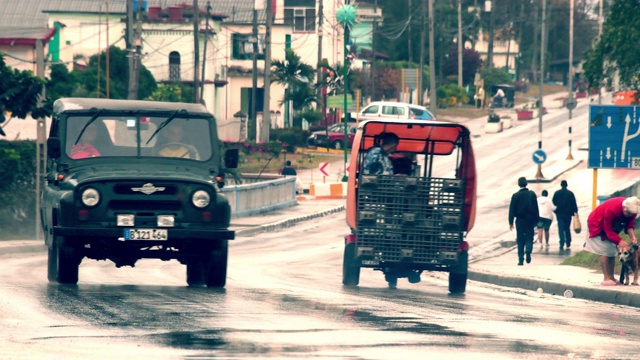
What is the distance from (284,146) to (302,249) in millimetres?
36267

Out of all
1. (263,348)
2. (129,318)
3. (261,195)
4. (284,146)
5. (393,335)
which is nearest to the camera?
(263,348)

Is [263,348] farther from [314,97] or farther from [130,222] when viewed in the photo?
[314,97]

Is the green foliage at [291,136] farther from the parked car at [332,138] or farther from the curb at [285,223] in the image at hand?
the curb at [285,223]

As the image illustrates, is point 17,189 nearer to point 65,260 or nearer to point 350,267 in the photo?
point 350,267

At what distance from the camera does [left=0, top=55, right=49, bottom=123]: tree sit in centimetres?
2994

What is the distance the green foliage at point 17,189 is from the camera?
32.5m

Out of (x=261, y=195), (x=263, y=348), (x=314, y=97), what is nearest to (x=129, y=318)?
(x=263, y=348)

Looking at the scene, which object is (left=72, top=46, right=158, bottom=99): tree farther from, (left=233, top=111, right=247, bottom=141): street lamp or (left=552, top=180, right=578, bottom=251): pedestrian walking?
(left=552, top=180, right=578, bottom=251): pedestrian walking

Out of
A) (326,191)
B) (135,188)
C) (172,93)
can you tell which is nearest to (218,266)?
(135,188)

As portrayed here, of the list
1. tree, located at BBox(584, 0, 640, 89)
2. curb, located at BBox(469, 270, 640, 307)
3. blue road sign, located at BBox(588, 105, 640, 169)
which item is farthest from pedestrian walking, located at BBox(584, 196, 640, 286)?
tree, located at BBox(584, 0, 640, 89)

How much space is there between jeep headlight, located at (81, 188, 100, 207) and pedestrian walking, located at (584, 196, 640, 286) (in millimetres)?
7584

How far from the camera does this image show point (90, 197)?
15648 millimetres

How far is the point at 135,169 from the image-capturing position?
16156mm

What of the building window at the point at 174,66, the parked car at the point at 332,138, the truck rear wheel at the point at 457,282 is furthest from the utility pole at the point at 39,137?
the building window at the point at 174,66
